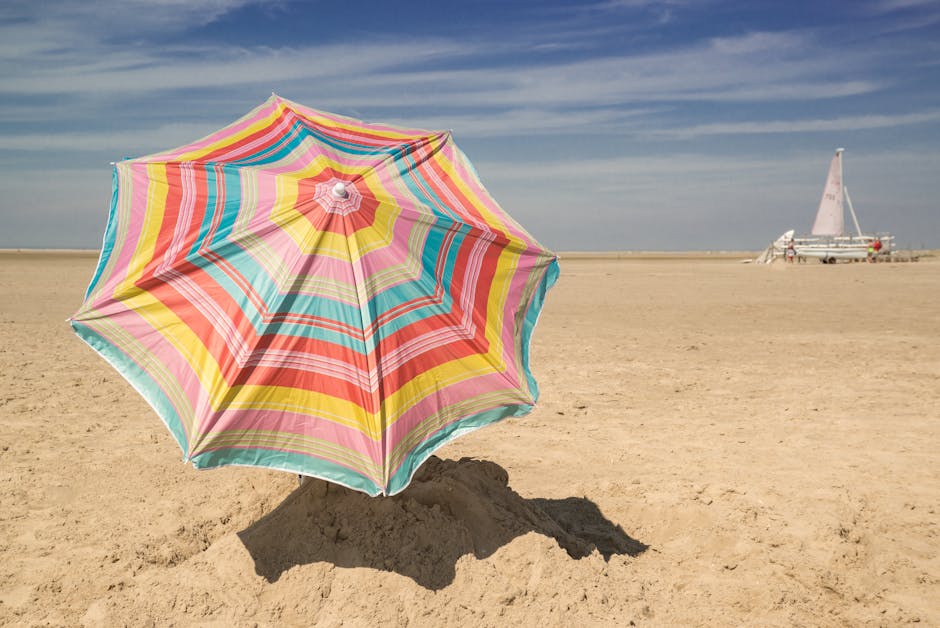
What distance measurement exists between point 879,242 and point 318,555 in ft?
155

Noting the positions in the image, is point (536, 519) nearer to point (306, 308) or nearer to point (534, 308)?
point (534, 308)

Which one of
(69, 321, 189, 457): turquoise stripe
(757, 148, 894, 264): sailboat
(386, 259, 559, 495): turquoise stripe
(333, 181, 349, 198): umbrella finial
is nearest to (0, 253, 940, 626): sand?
(386, 259, 559, 495): turquoise stripe

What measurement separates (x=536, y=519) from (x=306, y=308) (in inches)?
82.0

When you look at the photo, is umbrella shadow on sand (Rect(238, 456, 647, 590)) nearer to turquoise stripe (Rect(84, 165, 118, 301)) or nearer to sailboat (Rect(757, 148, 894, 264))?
turquoise stripe (Rect(84, 165, 118, 301))

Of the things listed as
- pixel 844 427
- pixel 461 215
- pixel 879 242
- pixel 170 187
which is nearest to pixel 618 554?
pixel 461 215

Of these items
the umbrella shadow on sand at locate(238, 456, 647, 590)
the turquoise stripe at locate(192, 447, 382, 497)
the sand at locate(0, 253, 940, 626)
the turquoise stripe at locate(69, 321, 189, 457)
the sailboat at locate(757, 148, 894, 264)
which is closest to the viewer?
the turquoise stripe at locate(192, 447, 382, 497)

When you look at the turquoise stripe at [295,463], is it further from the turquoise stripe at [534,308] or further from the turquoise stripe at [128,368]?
the turquoise stripe at [534,308]

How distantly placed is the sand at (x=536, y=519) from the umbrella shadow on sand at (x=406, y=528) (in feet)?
0.04

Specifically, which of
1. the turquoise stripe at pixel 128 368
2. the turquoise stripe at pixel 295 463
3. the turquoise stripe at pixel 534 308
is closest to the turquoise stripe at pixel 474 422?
the turquoise stripe at pixel 534 308

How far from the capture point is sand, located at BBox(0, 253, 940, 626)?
390cm

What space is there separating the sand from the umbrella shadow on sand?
12 mm

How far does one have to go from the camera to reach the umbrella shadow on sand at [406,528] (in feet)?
13.1

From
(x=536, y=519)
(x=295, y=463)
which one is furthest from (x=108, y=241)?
(x=536, y=519)

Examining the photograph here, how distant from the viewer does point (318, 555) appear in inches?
158
